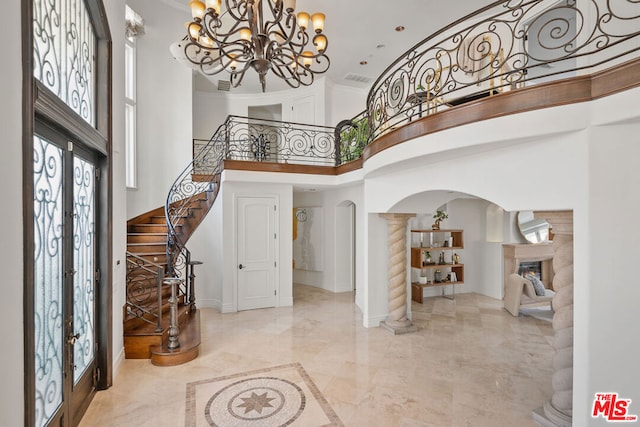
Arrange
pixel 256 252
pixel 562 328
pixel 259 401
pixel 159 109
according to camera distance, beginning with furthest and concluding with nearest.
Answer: pixel 159 109 < pixel 256 252 < pixel 259 401 < pixel 562 328

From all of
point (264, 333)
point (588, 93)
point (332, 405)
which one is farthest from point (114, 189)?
point (588, 93)

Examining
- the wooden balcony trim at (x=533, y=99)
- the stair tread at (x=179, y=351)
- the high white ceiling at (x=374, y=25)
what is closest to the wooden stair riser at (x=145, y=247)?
the stair tread at (x=179, y=351)

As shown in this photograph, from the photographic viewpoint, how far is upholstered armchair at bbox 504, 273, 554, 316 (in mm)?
5965

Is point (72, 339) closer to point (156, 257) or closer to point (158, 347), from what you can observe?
point (158, 347)

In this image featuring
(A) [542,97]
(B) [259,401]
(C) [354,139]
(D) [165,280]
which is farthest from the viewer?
(C) [354,139]

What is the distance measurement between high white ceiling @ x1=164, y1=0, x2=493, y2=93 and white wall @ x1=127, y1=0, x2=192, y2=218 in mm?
765

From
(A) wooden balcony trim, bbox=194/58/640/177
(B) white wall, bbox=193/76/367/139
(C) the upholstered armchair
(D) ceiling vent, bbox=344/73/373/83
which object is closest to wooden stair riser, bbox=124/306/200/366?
(A) wooden balcony trim, bbox=194/58/640/177

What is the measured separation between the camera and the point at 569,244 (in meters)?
2.76

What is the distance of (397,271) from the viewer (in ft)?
17.6

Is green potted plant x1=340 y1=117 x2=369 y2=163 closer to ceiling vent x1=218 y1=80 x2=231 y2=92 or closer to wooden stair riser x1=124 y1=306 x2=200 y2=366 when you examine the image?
ceiling vent x1=218 y1=80 x2=231 y2=92

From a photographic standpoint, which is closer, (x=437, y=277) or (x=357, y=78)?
(x=437, y=277)

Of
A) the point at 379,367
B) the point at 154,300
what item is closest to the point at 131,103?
the point at 154,300

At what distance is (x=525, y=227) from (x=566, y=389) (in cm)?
549
